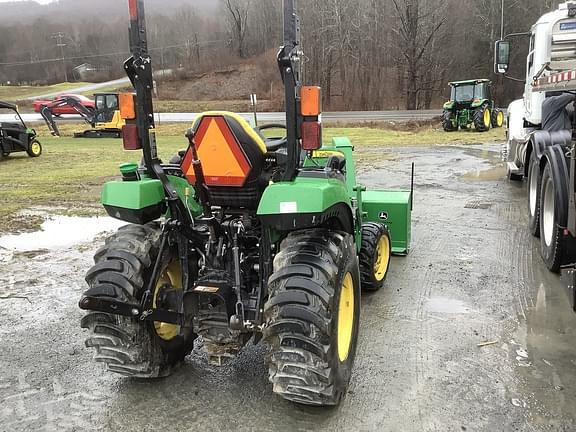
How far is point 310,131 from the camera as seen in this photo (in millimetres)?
2965

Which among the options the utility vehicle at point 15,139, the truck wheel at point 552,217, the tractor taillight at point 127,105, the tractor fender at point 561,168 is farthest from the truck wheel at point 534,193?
the utility vehicle at point 15,139

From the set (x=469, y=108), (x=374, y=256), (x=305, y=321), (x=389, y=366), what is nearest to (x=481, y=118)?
(x=469, y=108)

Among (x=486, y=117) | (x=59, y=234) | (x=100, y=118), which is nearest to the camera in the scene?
(x=59, y=234)

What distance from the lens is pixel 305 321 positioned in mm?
2764

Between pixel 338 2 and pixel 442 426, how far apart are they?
116 feet

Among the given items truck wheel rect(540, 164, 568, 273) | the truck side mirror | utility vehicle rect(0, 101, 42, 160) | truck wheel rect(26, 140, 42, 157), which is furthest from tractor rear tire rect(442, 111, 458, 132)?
truck wheel rect(540, 164, 568, 273)

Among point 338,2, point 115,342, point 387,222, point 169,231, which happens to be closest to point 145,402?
point 115,342

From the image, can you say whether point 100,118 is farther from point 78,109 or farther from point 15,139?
point 15,139

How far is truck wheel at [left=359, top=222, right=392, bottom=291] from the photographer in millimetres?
4715

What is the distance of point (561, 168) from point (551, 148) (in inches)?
13.3

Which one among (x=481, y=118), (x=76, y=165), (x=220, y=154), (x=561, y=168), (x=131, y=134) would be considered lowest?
(x=76, y=165)

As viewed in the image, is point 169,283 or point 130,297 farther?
point 169,283

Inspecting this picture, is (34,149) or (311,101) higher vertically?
(311,101)

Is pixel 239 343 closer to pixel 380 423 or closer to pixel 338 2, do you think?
pixel 380 423
